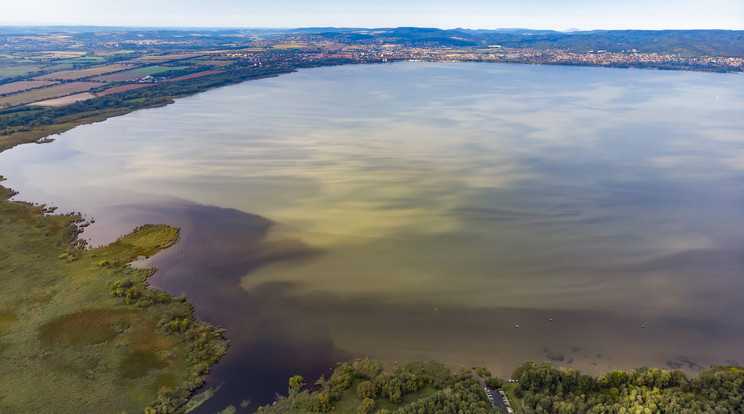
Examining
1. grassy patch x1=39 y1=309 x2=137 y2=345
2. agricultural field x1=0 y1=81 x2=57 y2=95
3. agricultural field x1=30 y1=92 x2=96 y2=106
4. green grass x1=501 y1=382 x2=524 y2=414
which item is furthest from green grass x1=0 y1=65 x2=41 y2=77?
green grass x1=501 y1=382 x2=524 y2=414

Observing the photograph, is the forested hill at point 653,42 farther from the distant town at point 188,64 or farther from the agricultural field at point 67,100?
the agricultural field at point 67,100

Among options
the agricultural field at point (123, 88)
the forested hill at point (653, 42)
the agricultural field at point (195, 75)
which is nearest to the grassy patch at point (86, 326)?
the agricultural field at point (123, 88)

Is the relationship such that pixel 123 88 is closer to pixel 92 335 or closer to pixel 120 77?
pixel 120 77

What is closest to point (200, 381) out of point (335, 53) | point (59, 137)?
point (59, 137)

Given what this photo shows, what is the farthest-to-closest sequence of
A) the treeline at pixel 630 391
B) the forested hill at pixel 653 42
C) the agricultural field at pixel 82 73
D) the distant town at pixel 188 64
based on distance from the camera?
the forested hill at pixel 653 42 → the agricultural field at pixel 82 73 → the distant town at pixel 188 64 → the treeline at pixel 630 391

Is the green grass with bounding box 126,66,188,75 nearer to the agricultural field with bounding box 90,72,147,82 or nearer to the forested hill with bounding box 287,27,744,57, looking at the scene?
the agricultural field with bounding box 90,72,147,82

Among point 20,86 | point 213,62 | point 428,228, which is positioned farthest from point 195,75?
point 428,228

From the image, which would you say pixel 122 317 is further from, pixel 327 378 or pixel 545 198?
pixel 545 198
